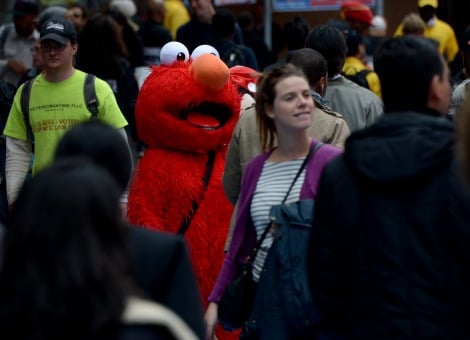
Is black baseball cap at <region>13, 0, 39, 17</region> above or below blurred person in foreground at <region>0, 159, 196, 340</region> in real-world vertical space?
below

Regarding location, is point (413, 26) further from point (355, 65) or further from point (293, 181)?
point (293, 181)

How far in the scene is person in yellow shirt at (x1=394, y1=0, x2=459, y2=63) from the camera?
1316cm

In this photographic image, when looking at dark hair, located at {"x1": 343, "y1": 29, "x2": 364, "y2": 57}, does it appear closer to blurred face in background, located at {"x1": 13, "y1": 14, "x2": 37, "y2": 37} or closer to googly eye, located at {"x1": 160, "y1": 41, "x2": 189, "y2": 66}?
googly eye, located at {"x1": 160, "y1": 41, "x2": 189, "y2": 66}

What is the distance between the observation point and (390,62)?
12.7 feet

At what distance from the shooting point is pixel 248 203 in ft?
15.8

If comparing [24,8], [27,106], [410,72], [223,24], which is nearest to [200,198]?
[27,106]

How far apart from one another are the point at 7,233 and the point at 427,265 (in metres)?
1.39

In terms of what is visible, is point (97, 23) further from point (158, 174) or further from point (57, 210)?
point (57, 210)

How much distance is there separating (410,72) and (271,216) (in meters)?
1.04

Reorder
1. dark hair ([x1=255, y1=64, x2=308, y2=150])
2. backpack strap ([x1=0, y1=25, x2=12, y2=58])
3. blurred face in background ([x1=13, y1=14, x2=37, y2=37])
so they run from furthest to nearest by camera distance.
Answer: backpack strap ([x1=0, y1=25, x2=12, y2=58]) → blurred face in background ([x1=13, y1=14, x2=37, y2=37]) → dark hair ([x1=255, y1=64, x2=308, y2=150])

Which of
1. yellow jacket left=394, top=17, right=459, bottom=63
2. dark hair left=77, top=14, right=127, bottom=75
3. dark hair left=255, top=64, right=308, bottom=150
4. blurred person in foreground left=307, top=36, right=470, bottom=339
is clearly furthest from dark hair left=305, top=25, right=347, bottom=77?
yellow jacket left=394, top=17, right=459, bottom=63

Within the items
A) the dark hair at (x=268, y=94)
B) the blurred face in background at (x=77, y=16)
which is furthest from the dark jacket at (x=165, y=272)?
the blurred face in background at (x=77, y=16)

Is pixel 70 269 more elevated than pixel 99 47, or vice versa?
pixel 70 269

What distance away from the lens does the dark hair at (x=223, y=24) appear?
1025cm
